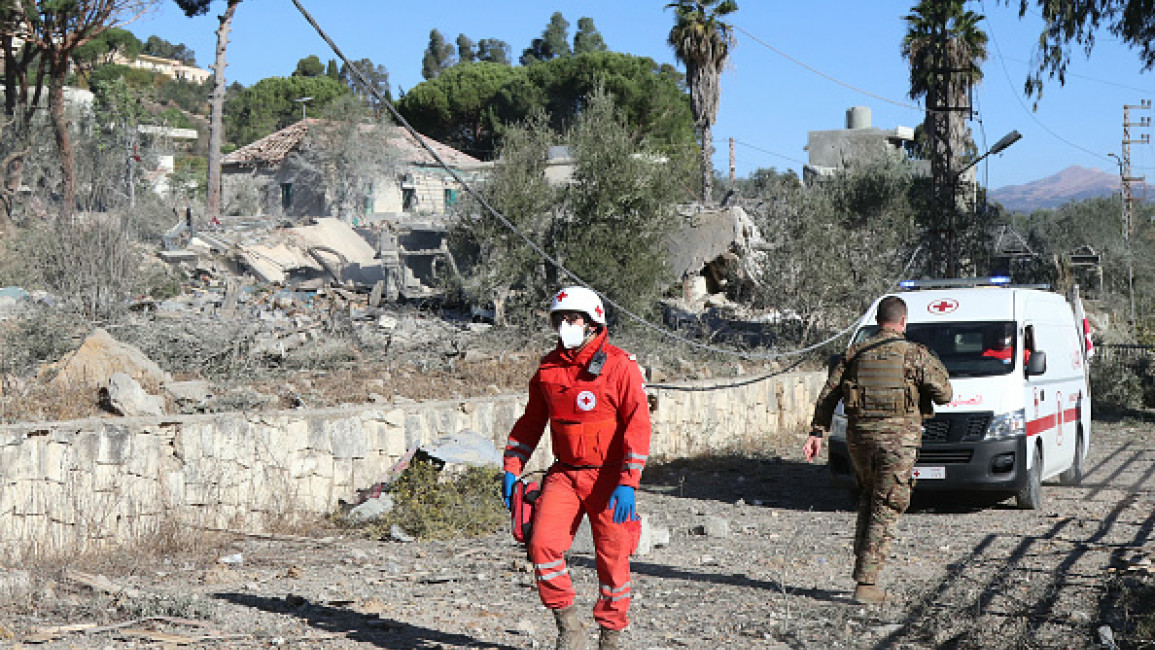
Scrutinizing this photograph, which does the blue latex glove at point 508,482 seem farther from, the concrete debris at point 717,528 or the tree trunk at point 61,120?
the tree trunk at point 61,120

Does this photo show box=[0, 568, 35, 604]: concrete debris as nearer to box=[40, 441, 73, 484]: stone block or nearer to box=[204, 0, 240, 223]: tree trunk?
box=[40, 441, 73, 484]: stone block

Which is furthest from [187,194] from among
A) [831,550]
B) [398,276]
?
[831,550]

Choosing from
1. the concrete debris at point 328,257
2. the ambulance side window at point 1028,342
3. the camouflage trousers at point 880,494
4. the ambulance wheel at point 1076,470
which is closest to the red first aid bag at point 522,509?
the camouflage trousers at point 880,494

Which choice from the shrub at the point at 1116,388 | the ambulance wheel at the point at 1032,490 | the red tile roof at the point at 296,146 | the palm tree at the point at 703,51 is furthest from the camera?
the red tile roof at the point at 296,146

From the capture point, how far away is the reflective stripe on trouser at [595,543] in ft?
18.4

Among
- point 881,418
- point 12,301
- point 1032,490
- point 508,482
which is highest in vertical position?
point 12,301

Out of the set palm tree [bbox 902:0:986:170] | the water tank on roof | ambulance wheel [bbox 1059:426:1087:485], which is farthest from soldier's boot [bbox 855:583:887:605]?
the water tank on roof

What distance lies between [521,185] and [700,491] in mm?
10293

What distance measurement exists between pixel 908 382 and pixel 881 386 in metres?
0.18

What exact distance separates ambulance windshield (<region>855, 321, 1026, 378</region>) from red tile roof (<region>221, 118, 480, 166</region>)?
3724cm

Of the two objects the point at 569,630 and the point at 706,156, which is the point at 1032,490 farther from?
the point at 706,156

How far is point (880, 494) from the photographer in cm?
738

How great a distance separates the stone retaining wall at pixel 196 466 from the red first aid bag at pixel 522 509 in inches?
169

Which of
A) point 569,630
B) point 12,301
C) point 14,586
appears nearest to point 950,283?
point 569,630
